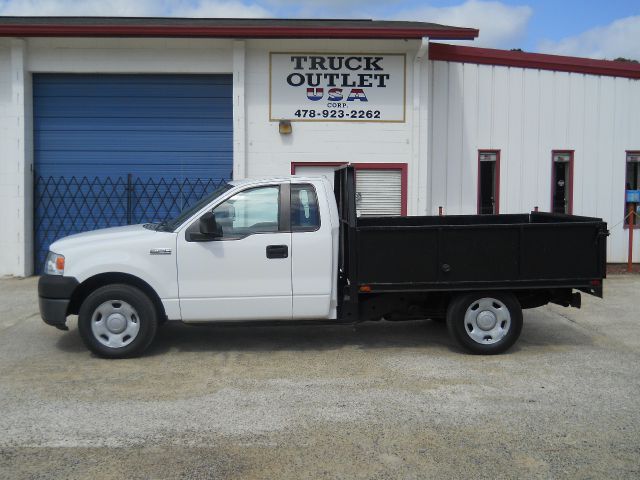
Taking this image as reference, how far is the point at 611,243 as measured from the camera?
13.7 meters

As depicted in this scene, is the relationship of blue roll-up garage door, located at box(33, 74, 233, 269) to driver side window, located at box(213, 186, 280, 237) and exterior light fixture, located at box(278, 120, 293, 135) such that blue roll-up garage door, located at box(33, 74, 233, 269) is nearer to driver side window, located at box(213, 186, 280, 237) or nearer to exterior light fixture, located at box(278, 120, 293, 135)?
exterior light fixture, located at box(278, 120, 293, 135)

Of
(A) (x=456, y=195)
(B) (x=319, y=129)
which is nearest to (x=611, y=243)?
(A) (x=456, y=195)

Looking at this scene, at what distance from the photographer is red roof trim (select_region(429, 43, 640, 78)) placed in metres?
13.1

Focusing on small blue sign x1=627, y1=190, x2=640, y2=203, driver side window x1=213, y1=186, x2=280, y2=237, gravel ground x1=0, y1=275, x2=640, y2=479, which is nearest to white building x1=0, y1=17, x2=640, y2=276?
small blue sign x1=627, y1=190, x2=640, y2=203

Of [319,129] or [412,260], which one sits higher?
[319,129]

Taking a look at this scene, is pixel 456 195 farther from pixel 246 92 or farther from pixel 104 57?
pixel 104 57

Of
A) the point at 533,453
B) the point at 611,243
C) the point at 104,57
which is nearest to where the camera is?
the point at 533,453

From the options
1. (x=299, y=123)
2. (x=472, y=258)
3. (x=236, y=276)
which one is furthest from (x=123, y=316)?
(x=299, y=123)

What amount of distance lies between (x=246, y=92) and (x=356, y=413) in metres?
8.63

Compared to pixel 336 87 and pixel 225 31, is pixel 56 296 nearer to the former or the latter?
pixel 225 31

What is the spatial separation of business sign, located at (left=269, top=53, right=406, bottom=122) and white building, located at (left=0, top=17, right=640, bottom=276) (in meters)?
0.03

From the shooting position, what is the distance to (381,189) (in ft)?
43.0

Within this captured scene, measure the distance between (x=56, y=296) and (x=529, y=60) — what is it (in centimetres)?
1012

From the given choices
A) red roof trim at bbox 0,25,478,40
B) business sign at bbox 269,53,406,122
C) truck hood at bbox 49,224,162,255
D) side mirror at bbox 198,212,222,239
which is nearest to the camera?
side mirror at bbox 198,212,222,239
